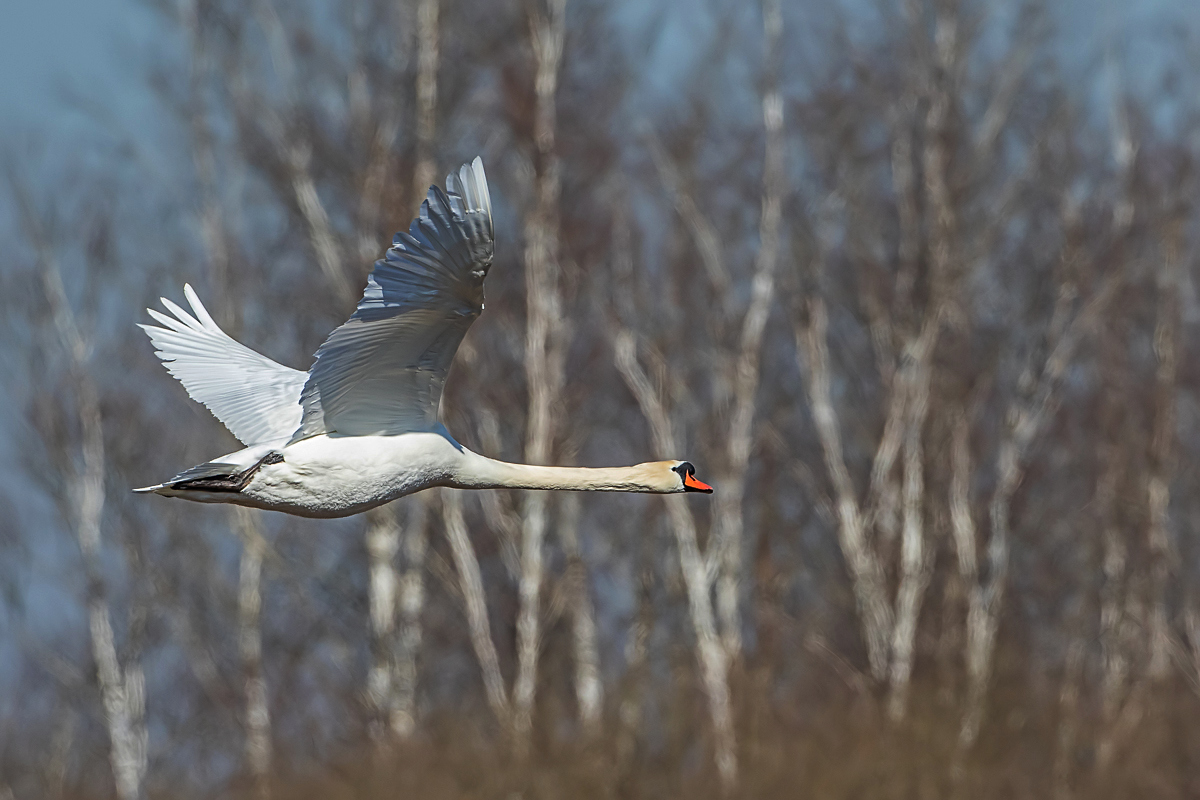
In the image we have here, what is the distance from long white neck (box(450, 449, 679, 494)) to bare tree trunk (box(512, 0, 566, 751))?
981 centimetres

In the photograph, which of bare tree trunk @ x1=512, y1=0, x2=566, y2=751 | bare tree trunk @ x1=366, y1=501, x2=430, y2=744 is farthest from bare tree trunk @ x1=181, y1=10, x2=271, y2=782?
bare tree trunk @ x1=512, y1=0, x2=566, y2=751

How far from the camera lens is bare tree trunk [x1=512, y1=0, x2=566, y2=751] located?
18.9 m

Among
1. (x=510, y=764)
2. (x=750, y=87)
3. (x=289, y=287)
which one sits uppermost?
(x=750, y=87)

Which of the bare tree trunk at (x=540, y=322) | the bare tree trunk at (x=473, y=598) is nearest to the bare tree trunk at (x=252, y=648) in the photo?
the bare tree trunk at (x=473, y=598)

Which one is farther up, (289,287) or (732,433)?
(289,287)

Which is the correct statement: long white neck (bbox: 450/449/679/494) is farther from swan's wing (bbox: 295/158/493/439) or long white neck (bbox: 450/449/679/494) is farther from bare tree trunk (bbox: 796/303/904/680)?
bare tree trunk (bbox: 796/303/904/680)

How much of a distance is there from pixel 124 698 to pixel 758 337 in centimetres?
981

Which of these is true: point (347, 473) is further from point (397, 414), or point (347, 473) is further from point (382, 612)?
point (382, 612)

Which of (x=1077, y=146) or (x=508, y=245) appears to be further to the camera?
(x=1077, y=146)

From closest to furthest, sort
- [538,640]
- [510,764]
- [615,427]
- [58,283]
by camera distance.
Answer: [510,764], [538,640], [58,283], [615,427]

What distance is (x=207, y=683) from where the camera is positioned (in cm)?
2489

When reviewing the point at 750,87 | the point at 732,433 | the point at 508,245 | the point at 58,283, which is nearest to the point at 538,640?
the point at 732,433

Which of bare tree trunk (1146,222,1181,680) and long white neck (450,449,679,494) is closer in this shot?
long white neck (450,449,679,494)

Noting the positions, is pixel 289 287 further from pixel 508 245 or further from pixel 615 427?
pixel 615 427
